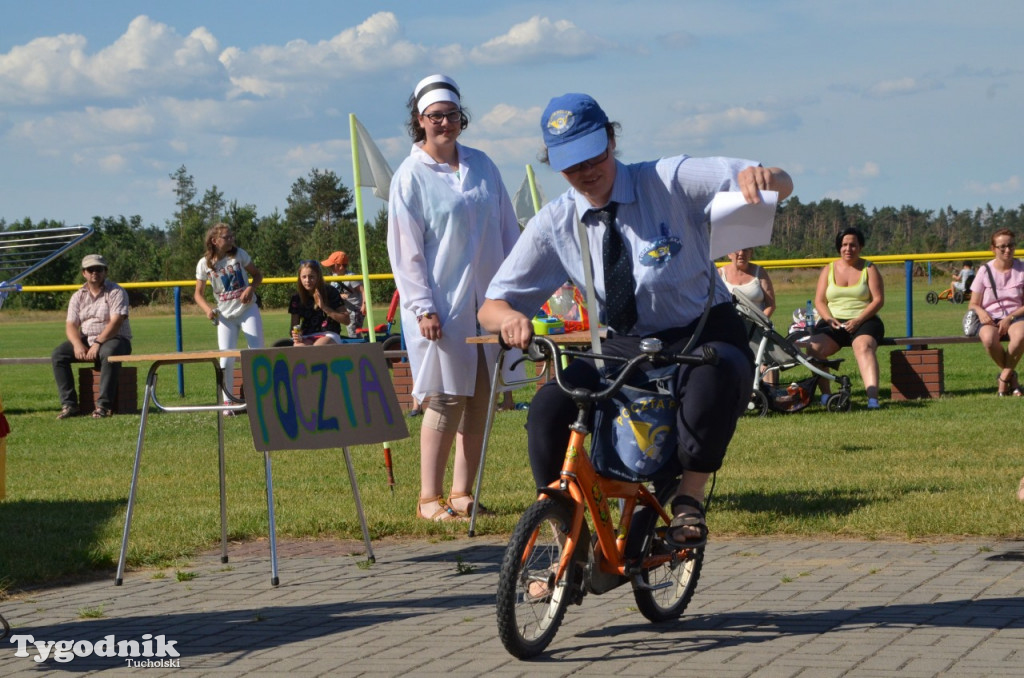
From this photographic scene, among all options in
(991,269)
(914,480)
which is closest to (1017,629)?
(914,480)

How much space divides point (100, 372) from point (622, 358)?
1177 cm

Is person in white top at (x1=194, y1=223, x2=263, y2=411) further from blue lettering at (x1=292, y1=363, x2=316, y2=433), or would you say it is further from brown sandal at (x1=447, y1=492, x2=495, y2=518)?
blue lettering at (x1=292, y1=363, x2=316, y2=433)

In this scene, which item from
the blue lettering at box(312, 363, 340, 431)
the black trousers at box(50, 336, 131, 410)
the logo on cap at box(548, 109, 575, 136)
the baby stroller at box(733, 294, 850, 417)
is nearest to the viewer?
the logo on cap at box(548, 109, 575, 136)

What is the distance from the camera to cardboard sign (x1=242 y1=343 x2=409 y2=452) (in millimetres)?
5996

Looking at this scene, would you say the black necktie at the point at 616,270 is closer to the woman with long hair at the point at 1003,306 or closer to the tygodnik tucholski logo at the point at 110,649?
the tygodnik tucholski logo at the point at 110,649

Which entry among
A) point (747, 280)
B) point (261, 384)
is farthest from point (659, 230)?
point (747, 280)

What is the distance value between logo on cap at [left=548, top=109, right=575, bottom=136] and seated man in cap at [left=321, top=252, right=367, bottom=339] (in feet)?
37.1

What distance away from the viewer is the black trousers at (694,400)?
4.60m

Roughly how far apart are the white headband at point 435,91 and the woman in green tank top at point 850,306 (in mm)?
6974

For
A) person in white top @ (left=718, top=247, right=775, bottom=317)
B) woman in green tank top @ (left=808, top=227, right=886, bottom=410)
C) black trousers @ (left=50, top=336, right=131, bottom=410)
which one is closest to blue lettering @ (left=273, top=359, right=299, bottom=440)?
person in white top @ (left=718, top=247, right=775, bottom=317)

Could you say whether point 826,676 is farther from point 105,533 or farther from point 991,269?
point 991,269

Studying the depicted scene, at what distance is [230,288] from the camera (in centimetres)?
1447

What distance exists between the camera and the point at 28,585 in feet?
20.2

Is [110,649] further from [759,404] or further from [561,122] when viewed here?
[759,404]
